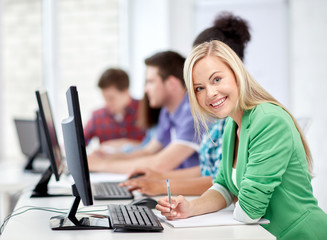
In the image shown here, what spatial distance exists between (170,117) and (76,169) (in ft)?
4.77

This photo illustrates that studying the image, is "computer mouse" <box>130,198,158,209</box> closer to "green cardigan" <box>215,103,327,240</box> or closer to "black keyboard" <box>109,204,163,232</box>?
"black keyboard" <box>109,204,163,232</box>

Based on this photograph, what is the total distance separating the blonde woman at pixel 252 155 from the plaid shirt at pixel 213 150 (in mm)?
304

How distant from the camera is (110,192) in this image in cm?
170

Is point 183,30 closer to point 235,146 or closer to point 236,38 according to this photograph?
point 236,38

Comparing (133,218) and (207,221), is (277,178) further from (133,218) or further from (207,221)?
(133,218)

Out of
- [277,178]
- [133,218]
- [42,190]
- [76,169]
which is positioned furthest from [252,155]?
[42,190]

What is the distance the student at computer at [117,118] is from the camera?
3581mm

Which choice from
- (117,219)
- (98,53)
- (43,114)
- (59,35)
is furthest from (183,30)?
(117,219)

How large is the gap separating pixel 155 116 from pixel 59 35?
1.85 metres

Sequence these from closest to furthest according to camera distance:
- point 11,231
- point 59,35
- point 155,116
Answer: point 11,231 < point 155,116 < point 59,35

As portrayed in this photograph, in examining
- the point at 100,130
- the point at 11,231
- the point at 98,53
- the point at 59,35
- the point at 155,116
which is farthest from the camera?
the point at 98,53

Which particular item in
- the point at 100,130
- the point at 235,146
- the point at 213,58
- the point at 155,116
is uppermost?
the point at 213,58

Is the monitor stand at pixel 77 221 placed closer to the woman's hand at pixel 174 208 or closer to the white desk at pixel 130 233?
the white desk at pixel 130 233

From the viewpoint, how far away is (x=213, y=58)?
1339 millimetres
